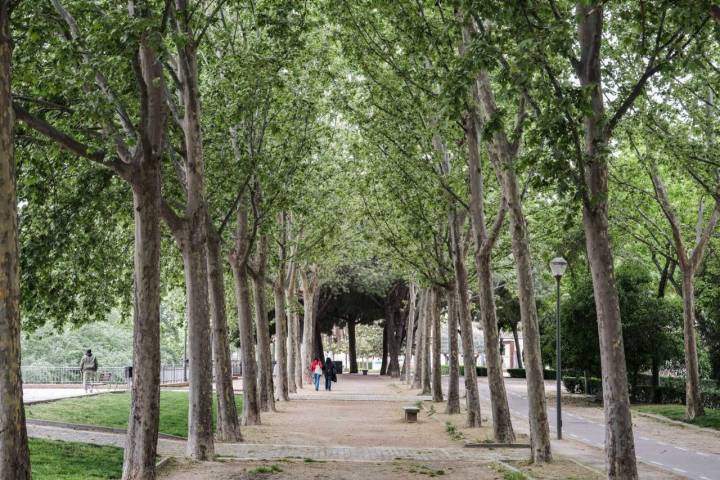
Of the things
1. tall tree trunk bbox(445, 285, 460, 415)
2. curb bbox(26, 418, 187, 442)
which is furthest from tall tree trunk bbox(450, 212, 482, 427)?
curb bbox(26, 418, 187, 442)

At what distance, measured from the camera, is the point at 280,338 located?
29984 mm

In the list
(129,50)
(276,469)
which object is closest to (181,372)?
(276,469)

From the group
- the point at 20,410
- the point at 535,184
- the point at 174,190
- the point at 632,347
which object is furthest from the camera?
the point at 632,347

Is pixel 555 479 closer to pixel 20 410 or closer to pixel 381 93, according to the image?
pixel 20 410

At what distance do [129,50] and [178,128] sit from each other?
19.4 ft

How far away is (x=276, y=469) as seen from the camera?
41.9 ft

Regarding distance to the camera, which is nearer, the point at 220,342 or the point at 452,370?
the point at 220,342

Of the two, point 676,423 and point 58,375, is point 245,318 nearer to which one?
point 676,423

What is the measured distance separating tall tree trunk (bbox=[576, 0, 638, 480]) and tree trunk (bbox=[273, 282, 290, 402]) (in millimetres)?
20585

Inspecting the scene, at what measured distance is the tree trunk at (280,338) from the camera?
30.1 m

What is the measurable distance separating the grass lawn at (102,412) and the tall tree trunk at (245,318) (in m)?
1.72

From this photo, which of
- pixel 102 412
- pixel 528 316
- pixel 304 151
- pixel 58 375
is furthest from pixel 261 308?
pixel 58 375

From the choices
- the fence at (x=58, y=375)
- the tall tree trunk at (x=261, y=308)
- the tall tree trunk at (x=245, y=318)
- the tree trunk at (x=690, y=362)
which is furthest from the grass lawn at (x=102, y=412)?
the tree trunk at (x=690, y=362)

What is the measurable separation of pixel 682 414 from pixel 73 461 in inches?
736
